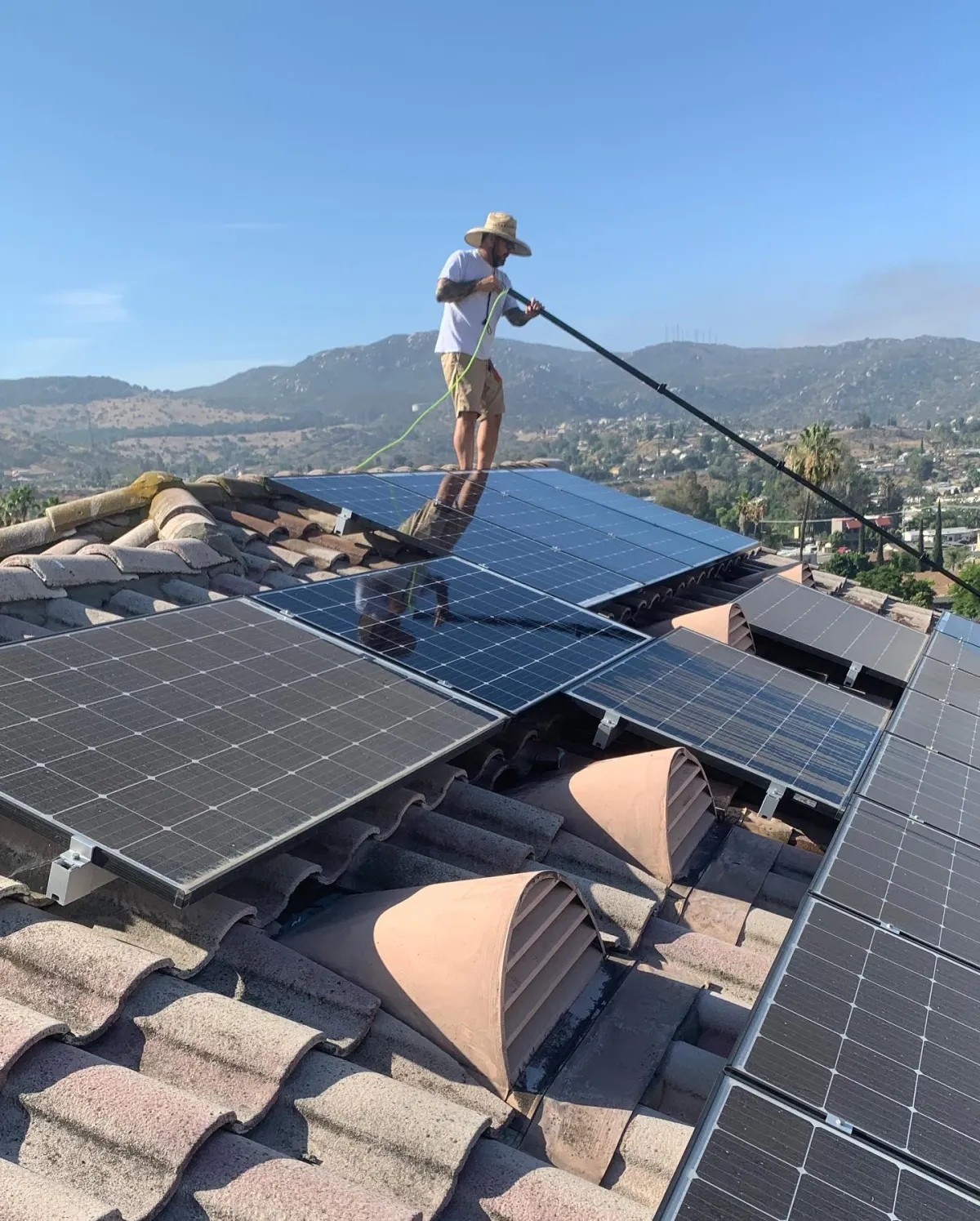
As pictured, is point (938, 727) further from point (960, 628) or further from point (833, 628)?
point (960, 628)

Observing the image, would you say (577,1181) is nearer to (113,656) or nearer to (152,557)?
(113,656)

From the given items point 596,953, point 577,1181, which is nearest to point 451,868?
point 596,953

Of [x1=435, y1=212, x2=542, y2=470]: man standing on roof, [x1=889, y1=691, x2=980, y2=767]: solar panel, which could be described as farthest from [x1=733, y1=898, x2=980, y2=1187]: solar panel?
[x1=435, y1=212, x2=542, y2=470]: man standing on roof

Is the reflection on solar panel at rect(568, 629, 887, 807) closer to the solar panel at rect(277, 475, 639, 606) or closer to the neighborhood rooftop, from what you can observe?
the neighborhood rooftop

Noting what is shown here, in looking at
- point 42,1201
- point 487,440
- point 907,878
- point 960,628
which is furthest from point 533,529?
point 42,1201

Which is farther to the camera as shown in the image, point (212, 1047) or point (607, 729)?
point (607, 729)

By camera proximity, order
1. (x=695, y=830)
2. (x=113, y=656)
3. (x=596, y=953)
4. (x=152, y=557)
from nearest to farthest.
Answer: (x=596, y=953) → (x=113, y=656) → (x=695, y=830) → (x=152, y=557)
